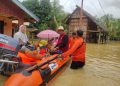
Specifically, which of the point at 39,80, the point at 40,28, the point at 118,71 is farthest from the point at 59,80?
the point at 40,28

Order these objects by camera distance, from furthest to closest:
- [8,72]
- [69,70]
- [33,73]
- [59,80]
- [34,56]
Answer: [69,70] < [59,80] < [34,56] < [8,72] < [33,73]

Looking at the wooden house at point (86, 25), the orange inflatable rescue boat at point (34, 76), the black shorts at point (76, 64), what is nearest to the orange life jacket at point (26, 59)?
the orange inflatable rescue boat at point (34, 76)

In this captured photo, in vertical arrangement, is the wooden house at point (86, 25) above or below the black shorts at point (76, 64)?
above

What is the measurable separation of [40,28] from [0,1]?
2583 cm

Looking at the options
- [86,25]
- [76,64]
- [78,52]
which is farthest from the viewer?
[86,25]

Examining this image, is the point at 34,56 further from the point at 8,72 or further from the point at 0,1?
the point at 0,1

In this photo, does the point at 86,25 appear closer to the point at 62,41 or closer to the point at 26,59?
the point at 62,41

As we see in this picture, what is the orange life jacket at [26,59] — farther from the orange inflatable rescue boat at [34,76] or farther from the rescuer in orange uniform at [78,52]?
→ the rescuer in orange uniform at [78,52]

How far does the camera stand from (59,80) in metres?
8.09

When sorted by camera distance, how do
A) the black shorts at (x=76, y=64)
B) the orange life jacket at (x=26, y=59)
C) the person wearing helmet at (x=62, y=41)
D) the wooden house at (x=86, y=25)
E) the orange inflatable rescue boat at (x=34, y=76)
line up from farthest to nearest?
1. the wooden house at (x=86, y=25)
2. the black shorts at (x=76, y=64)
3. the person wearing helmet at (x=62, y=41)
4. the orange life jacket at (x=26, y=59)
5. the orange inflatable rescue boat at (x=34, y=76)

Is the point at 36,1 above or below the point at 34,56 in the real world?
above

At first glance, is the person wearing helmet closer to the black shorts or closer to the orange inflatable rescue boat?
the black shorts

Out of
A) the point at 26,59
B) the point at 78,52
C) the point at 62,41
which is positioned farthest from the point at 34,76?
the point at 78,52

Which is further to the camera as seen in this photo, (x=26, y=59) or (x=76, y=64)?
(x=76, y=64)
